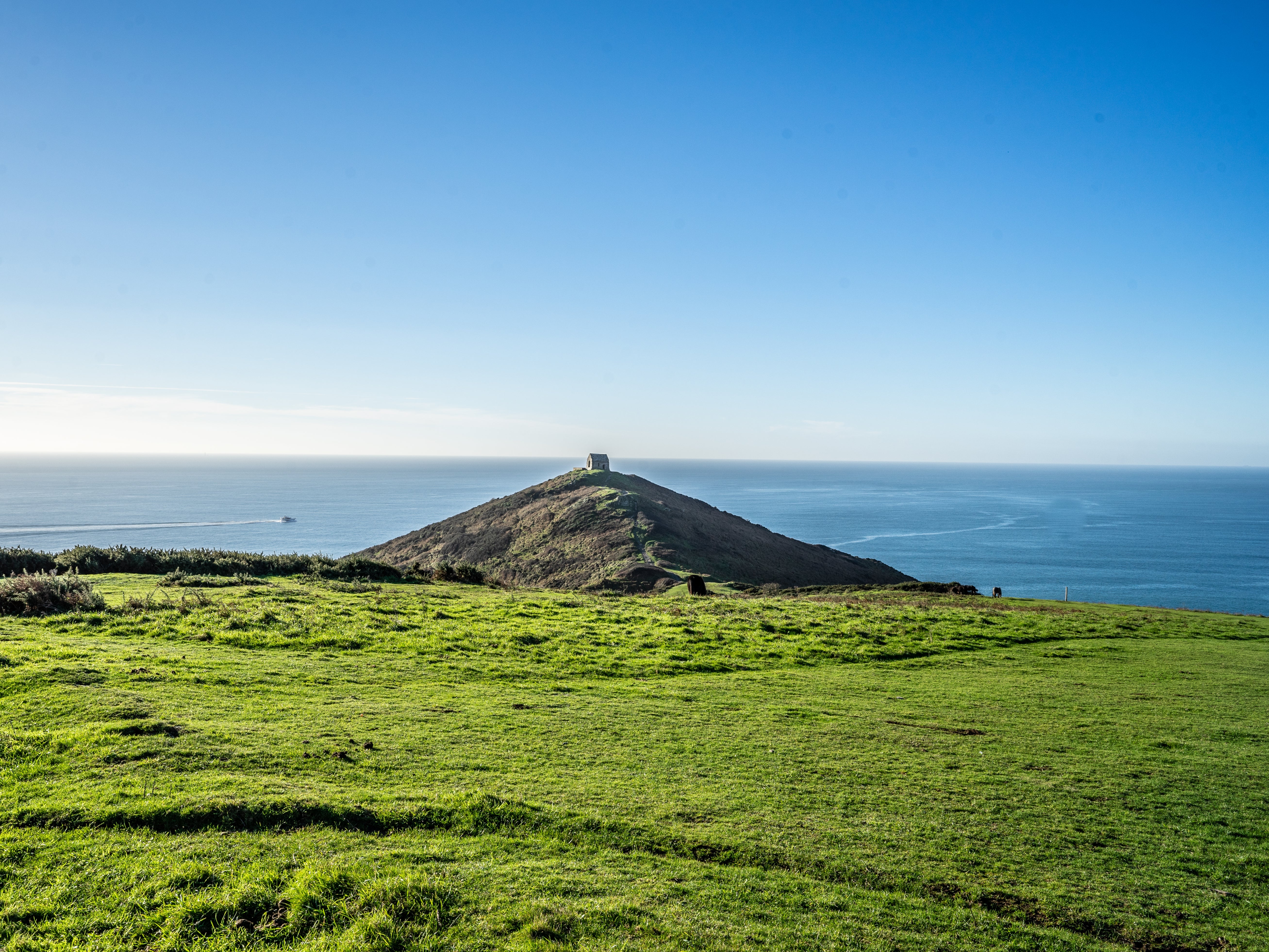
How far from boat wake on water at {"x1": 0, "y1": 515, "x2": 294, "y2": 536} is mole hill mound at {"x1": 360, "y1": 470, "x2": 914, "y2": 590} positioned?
7079 cm

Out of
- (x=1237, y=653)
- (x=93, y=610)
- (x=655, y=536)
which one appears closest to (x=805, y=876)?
(x=93, y=610)

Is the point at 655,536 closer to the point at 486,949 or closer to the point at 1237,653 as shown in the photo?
the point at 1237,653

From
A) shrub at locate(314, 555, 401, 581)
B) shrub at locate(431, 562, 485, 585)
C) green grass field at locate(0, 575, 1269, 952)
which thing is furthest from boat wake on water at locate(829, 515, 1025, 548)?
green grass field at locate(0, 575, 1269, 952)

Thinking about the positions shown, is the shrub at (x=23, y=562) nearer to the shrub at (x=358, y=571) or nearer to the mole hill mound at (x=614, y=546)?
the shrub at (x=358, y=571)

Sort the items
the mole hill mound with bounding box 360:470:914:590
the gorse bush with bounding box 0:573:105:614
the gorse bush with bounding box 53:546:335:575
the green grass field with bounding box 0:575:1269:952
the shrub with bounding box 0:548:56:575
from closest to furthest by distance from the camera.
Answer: the green grass field with bounding box 0:575:1269:952 → the gorse bush with bounding box 0:573:105:614 → the shrub with bounding box 0:548:56:575 → the gorse bush with bounding box 53:546:335:575 → the mole hill mound with bounding box 360:470:914:590

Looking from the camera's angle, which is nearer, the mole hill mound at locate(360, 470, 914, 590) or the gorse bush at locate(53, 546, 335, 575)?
the gorse bush at locate(53, 546, 335, 575)

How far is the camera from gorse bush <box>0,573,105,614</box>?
20.0 m

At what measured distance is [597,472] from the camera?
282ft

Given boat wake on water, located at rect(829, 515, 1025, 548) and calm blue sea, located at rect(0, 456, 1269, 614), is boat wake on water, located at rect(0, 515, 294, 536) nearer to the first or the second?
calm blue sea, located at rect(0, 456, 1269, 614)

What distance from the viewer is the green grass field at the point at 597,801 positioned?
675 cm

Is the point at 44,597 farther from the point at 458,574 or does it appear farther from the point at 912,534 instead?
the point at 912,534

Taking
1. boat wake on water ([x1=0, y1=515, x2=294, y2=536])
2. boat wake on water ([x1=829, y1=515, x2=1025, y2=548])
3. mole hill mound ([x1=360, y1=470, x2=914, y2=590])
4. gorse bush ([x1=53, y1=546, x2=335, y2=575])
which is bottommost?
boat wake on water ([x1=829, y1=515, x2=1025, y2=548])

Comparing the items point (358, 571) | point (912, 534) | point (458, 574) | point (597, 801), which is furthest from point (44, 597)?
point (912, 534)

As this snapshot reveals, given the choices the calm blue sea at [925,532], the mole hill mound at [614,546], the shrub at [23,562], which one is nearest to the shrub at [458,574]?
the mole hill mound at [614,546]
